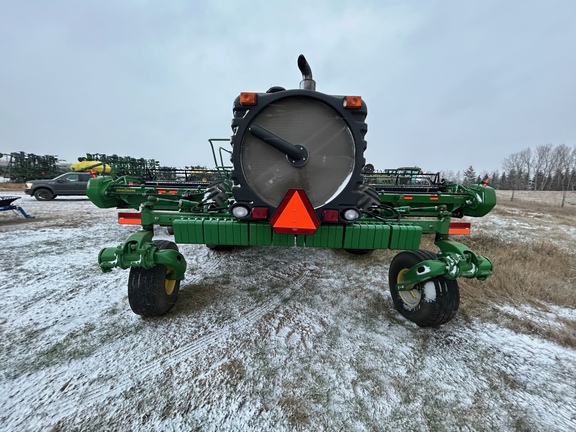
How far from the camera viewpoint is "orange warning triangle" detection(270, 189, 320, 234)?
1.92m

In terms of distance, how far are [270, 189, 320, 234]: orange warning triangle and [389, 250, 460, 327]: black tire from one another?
1.48 metres

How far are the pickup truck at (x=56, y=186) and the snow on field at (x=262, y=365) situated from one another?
511 inches

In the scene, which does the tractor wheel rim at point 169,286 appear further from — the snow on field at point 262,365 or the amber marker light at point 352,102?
the amber marker light at point 352,102

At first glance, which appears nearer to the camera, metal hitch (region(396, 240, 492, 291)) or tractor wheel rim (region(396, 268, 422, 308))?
metal hitch (region(396, 240, 492, 291))

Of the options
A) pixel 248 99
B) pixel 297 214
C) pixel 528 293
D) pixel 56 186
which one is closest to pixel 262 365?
pixel 297 214

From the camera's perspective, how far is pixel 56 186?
43.3 ft

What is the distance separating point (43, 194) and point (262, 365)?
17.2m

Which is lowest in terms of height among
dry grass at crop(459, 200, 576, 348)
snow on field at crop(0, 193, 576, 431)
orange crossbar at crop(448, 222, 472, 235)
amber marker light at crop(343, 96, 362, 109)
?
snow on field at crop(0, 193, 576, 431)

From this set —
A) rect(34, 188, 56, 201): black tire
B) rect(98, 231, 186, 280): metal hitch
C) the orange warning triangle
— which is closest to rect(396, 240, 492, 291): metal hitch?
the orange warning triangle

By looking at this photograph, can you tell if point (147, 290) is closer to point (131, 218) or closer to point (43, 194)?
point (131, 218)

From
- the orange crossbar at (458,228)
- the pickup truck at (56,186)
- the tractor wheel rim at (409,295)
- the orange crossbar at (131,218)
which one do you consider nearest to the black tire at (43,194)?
the pickup truck at (56,186)

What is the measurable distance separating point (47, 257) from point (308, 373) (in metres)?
5.23

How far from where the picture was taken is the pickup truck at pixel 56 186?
12.9 metres

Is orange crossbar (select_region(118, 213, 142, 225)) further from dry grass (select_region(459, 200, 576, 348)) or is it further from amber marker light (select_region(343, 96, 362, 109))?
dry grass (select_region(459, 200, 576, 348))
